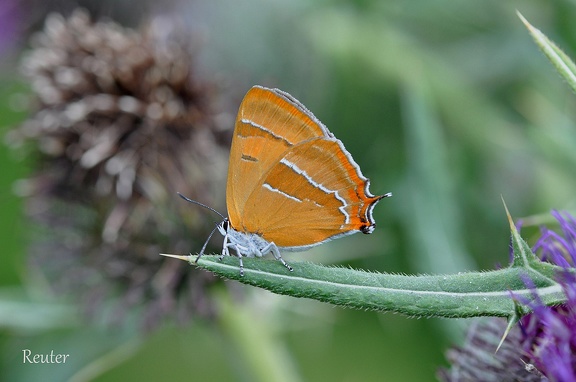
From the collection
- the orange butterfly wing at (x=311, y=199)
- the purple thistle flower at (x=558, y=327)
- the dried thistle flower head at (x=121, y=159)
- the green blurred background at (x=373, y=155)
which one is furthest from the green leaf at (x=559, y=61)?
the dried thistle flower head at (x=121, y=159)

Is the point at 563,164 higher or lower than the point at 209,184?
higher

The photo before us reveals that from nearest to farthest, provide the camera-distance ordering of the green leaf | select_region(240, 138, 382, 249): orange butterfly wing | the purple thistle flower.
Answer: the purple thistle flower → the green leaf → select_region(240, 138, 382, 249): orange butterfly wing

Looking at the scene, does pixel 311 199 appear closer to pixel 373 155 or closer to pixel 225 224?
pixel 225 224

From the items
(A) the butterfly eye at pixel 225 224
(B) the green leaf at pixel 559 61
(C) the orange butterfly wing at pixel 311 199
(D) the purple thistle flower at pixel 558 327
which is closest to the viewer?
(D) the purple thistle flower at pixel 558 327

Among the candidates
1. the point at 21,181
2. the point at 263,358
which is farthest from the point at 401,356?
the point at 21,181

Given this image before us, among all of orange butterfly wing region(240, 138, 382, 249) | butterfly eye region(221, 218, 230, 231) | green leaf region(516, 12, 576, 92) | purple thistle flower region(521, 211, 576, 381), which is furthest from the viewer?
butterfly eye region(221, 218, 230, 231)

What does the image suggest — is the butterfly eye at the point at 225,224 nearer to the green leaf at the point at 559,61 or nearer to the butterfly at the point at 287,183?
the butterfly at the point at 287,183

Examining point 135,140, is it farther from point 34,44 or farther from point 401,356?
point 401,356

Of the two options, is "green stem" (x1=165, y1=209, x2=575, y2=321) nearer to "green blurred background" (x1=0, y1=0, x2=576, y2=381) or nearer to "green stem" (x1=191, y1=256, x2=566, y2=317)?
"green stem" (x1=191, y1=256, x2=566, y2=317)

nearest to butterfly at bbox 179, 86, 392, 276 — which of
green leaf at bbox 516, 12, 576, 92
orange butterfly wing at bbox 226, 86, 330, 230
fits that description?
orange butterfly wing at bbox 226, 86, 330, 230
